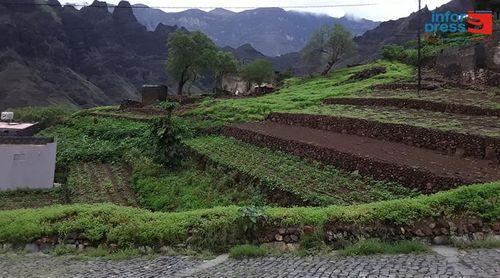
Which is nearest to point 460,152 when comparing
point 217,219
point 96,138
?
point 217,219

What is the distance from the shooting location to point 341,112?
24578mm

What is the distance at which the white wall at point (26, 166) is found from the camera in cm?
2277

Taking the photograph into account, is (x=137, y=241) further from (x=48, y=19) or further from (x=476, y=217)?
(x=48, y=19)

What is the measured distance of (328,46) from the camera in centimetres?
5984

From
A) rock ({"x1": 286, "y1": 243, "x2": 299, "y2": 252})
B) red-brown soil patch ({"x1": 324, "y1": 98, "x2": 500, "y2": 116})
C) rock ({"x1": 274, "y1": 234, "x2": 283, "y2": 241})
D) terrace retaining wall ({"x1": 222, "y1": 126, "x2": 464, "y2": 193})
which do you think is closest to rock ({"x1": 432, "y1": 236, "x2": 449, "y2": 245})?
rock ({"x1": 286, "y1": 243, "x2": 299, "y2": 252})

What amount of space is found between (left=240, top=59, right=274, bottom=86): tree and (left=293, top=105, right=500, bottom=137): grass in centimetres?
3324

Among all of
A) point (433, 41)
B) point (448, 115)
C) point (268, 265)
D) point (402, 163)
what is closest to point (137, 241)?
point (268, 265)

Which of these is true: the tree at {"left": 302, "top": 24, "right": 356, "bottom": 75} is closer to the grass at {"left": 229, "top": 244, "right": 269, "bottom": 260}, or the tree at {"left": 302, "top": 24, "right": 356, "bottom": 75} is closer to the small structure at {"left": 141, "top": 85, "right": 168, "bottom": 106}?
the small structure at {"left": 141, "top": 85, "right": 168, "bottom": 106}

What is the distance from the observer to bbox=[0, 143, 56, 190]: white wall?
22.8 meters

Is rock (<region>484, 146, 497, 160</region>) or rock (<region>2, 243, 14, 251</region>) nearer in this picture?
rock (<region>2, 243, 14, 251</region>)

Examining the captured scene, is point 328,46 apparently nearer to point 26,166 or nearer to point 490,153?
point 26,166

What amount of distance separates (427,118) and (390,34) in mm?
82804

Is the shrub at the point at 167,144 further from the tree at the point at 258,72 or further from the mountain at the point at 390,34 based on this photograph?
the mountain at the point at 390,34

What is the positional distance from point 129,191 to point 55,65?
3069 inches
